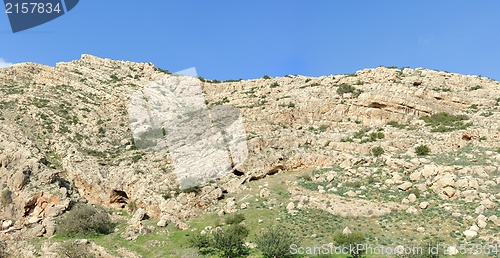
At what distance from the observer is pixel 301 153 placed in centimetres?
3064

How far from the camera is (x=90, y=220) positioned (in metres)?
25.0

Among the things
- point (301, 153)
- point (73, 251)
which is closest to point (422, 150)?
point (301, 153)

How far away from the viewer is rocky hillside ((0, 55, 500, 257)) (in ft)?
76.8

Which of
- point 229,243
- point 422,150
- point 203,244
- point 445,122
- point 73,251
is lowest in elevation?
point 73,251

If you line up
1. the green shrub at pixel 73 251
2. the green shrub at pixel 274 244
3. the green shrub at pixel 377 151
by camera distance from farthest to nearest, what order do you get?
the green shrub at pixel 377 151
the green shrub at pixel 73 251
the green shrub at pixel 274 244

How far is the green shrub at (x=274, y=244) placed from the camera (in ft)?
61.1

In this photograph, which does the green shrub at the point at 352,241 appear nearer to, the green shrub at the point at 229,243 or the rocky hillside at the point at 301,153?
the rocky hillside at the point at 301,153

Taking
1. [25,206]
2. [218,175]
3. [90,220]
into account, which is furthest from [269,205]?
[25,206]

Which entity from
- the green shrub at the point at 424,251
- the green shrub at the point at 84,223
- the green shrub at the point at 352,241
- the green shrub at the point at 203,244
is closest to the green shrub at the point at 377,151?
the green shrub at the point at 352,241

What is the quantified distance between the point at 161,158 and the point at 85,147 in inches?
330

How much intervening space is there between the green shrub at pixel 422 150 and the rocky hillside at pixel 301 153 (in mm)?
171

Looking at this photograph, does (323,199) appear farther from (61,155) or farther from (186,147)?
(61,155)

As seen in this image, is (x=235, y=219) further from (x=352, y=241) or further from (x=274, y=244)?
(x=352, y=241)

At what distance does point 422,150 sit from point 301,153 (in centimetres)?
920
